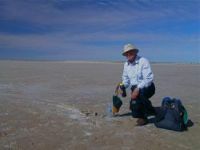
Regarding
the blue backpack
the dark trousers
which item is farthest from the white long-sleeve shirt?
the blue backpack

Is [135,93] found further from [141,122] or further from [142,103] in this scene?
[141,122]

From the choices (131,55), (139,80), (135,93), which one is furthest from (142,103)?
(131,55)

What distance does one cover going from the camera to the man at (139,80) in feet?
20.1

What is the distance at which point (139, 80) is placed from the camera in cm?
636

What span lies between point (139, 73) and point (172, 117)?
1108 millimetres

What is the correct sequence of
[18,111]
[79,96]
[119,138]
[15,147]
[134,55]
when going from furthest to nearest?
[79,96] → [18,111] → [134,55] → [119,138] → [15,147]

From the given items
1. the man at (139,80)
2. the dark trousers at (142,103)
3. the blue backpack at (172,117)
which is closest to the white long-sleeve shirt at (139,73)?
the man at (139,80)

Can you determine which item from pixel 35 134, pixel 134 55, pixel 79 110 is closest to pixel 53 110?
pixel 79 110

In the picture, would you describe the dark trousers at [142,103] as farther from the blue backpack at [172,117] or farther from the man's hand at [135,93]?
the blue backpack at [172,117]

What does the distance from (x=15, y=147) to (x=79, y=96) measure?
583cm

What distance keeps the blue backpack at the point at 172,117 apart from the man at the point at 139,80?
407 millimetres

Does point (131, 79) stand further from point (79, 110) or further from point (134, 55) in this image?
point (79, 110)

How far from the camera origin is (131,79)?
21.5 ft

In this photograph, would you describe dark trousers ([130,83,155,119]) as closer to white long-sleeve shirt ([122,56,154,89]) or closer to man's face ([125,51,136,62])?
white long-sleeve shirt ([122,56,154,89])
